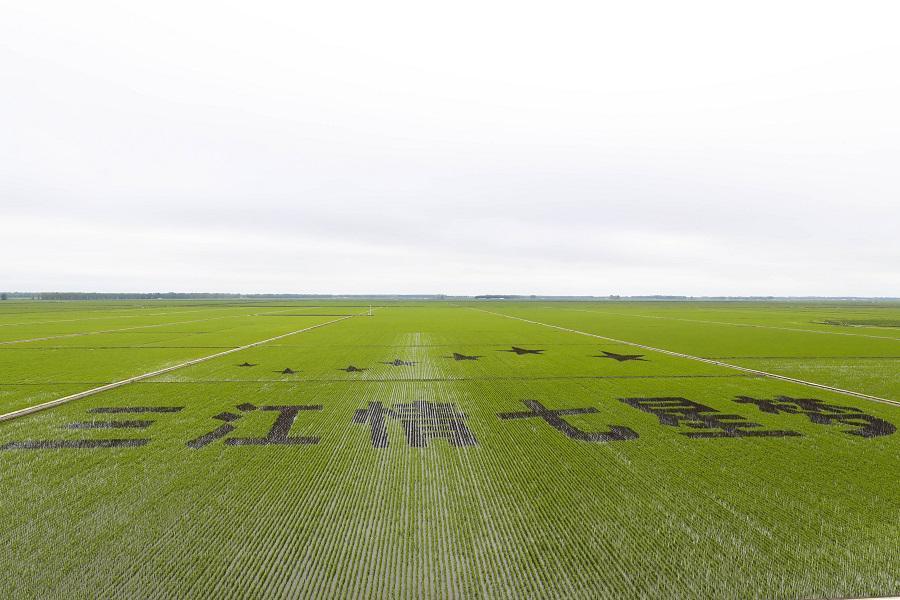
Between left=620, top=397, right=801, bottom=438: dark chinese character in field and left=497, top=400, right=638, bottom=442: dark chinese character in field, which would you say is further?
left=620, top=397, right=801, bottom=438: dark chinese character in field

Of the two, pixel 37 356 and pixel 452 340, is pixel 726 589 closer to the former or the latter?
pixel 452 340

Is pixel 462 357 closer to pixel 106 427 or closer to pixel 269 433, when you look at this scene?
pixel 269 433

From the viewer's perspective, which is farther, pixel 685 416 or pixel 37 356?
pixel 37 356

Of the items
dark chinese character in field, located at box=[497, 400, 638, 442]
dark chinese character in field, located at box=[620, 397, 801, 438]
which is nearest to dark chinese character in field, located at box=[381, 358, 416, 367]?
dark chinese character in field, located at box=[497, 400, 638, 442]

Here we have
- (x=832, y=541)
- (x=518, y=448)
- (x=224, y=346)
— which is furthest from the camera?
(x=224, y=346)

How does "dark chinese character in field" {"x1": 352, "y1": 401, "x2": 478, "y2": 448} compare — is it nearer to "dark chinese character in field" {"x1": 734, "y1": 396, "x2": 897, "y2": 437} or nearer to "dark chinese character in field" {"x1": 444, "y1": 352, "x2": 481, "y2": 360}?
"dark chinese character in field" {"x1": 444, "y1": 352, "x2": 481, "y2": 360}

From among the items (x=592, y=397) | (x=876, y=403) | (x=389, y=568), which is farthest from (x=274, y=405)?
(x=876, y=403)

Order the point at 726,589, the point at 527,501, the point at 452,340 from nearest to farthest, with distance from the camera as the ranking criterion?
1. the point at 726,589
2. the point at 527,501
3. the point at 452,340

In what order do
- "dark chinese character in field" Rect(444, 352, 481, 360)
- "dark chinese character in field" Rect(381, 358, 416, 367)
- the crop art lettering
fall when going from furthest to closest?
"dark chinese character in field" Rect(444, 352, 481, 360), "dark chinese character in field" Rect(381, 358, 416, 367), the crop art lettering
